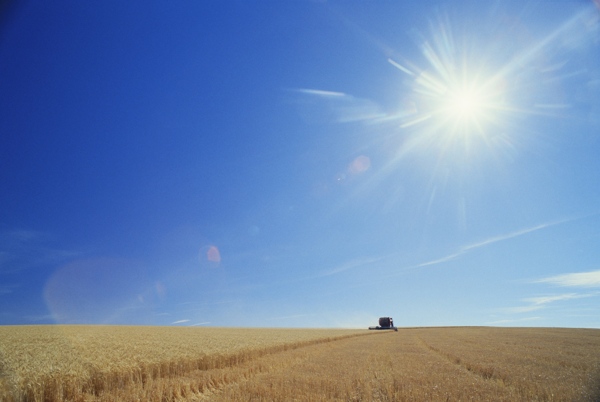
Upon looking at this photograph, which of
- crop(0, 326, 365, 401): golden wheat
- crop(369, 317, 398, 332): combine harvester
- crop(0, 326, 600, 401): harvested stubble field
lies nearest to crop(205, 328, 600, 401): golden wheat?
crop(0, 326, 600, 401): harvested stubble field

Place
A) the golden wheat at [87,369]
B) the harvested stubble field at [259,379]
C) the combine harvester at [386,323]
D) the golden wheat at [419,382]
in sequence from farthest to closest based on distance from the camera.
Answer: the combine harvester at [386,323] < the golden wheat at [419,382] < the harvested stubble field at [259,379] < the golden wheat at [87,369]

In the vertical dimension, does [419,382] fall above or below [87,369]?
below

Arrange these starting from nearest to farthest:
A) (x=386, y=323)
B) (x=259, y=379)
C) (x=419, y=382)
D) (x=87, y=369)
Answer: (x=87, y=369) < (x=419, y=382) < (x=259, y=379) < (x=386, y=323)

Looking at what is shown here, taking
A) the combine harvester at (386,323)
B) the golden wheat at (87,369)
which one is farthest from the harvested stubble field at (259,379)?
the combine harvester at (386,323)

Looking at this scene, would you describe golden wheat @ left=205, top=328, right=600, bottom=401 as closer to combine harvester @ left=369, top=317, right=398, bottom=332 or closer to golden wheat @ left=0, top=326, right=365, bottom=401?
golden wheat @ left=0, top=326, right=365, bottom=401

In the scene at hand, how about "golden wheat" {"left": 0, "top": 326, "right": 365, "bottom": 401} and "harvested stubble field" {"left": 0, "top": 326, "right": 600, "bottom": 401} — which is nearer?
"golden wheat" {"left": 0, "top": 326, "right": 365, "bottom": 401}

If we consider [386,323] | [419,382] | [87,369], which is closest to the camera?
[87,369]

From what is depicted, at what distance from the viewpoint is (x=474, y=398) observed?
31.2 feet

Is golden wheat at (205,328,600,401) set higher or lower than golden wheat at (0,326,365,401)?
lower

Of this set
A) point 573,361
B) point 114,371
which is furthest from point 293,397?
point 573,361

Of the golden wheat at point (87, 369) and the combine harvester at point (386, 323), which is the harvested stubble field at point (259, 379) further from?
the combine harvester at point (386, 323)

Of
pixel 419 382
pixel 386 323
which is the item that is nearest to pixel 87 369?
pixel 419 382

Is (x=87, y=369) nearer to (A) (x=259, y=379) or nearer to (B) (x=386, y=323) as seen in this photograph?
(A) (x=259, y=379)

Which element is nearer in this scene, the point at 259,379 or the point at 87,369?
the point at 87,369
